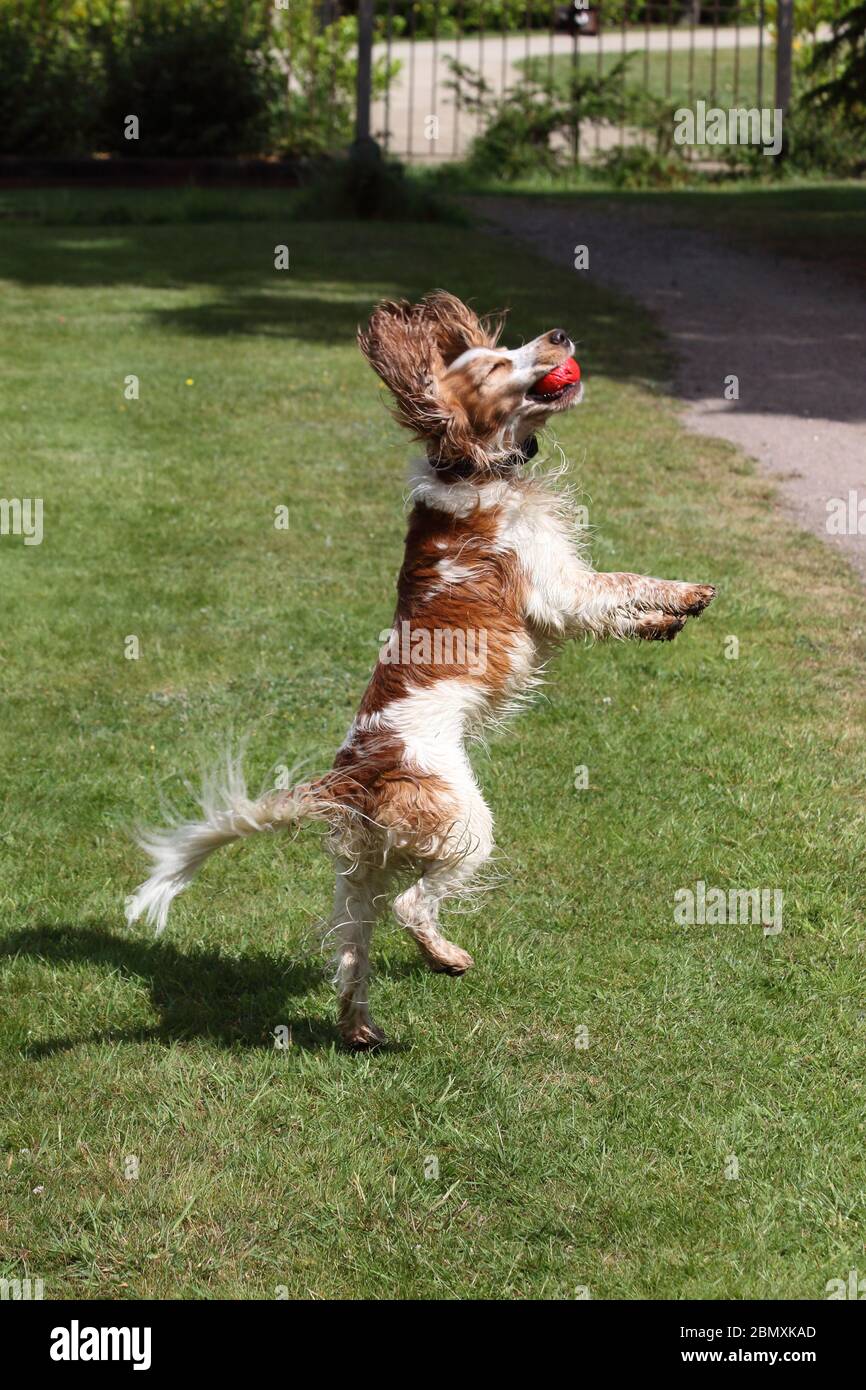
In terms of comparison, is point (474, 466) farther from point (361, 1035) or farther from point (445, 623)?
point (361, 1035)

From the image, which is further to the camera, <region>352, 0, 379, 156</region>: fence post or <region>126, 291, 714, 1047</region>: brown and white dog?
<region>352, 0, 379, 156</region>: fence post

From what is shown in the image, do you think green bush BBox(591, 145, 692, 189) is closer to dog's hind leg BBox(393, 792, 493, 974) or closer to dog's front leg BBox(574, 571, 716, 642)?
dog's front leg BBox(574, 571, 716, 642)

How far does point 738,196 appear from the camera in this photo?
2159 cm

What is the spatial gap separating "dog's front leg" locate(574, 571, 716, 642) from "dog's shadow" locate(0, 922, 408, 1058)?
53.4 inches

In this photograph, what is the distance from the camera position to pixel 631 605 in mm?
4297

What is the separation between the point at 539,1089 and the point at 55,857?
7.09ft

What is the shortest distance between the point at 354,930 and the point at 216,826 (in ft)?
1.62

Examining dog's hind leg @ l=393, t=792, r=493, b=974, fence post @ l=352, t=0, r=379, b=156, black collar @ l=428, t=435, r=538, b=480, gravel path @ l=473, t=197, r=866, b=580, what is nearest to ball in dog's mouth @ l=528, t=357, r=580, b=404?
black collar @ l=428, t=435, r=538, b=480

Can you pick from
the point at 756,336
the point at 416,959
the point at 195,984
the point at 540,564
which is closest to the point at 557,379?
the point at 540,564

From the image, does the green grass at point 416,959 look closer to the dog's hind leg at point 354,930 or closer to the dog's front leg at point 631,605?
the dog's hind leg at point 354,930

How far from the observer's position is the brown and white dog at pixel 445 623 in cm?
410

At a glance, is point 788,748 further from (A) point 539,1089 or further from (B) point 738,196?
(B) point 738,196

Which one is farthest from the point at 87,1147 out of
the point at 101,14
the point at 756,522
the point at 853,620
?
A: the point at 101,14

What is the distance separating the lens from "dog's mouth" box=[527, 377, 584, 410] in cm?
418
